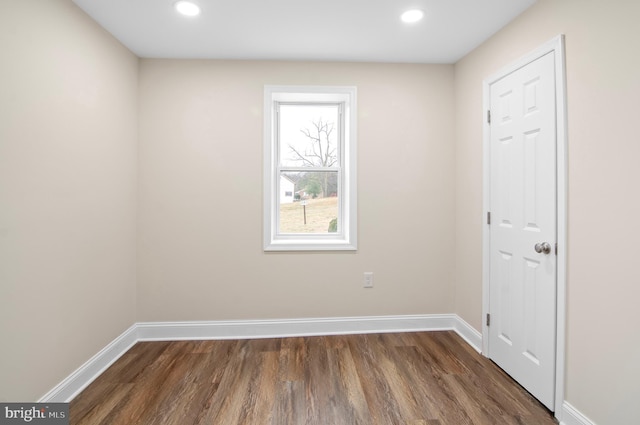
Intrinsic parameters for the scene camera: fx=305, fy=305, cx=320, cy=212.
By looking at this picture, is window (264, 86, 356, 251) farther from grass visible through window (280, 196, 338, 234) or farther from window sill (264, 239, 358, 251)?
window sill (264, 239, 358, 251)

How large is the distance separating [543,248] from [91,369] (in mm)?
3135

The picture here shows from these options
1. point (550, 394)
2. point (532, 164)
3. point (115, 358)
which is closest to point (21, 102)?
point (115, 358)

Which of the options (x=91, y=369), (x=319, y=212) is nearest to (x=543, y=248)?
(x=319, y=212)

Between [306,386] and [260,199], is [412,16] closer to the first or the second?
[260,199]

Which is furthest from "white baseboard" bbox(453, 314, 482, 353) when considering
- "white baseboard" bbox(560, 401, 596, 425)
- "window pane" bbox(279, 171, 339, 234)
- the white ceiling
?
the white ceiling

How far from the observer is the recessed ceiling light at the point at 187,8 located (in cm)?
200

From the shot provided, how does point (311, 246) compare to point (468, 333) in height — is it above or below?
above

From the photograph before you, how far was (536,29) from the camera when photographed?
1962 mm

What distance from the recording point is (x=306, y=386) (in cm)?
208

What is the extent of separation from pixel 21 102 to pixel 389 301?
3.00 meters

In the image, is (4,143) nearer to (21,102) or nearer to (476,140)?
(21,102)

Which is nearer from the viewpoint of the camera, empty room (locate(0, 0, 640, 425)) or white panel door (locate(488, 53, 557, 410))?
empty room (locate(0, 0, 640, 425))

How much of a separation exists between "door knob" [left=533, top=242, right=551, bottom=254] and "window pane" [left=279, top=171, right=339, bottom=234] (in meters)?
1.72

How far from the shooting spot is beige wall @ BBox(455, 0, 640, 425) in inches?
55.6
